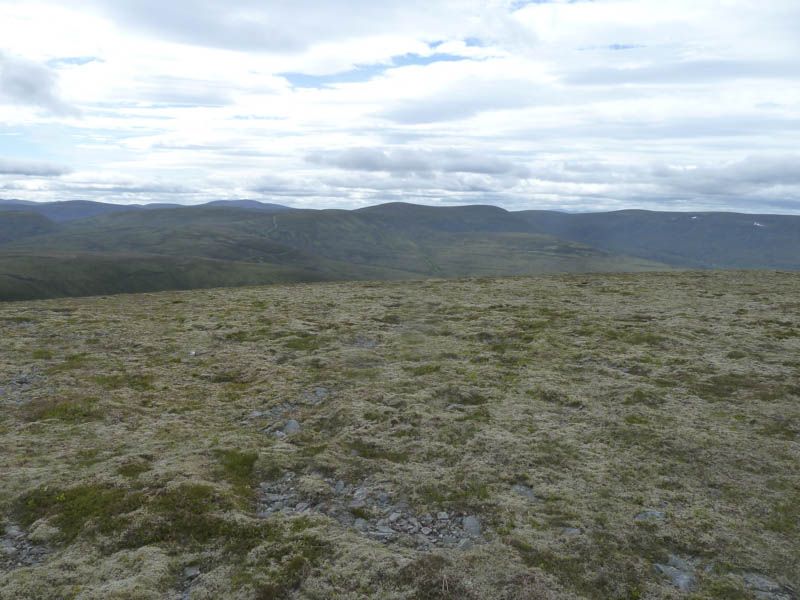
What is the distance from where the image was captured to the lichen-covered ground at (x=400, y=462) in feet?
30.9

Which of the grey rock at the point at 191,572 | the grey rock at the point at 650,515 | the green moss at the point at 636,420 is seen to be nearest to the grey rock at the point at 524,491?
the grey rock at the point at 650,515

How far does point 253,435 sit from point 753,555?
13.1m

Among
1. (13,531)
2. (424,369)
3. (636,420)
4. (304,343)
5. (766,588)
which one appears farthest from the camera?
(304,343)

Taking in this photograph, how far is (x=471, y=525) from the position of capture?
10945 mm

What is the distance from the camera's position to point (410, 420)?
53.4 feet

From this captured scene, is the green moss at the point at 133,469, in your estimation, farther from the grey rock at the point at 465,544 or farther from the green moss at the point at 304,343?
the green moss at the point at 304,343

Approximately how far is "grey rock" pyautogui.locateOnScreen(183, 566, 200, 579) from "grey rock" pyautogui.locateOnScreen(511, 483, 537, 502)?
7515 mm

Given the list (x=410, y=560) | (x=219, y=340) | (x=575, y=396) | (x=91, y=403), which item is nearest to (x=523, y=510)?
(x=410, y=560)

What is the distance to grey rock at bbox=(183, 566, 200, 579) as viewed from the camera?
9359mm

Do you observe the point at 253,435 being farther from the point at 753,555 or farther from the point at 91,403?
the point at 753,555

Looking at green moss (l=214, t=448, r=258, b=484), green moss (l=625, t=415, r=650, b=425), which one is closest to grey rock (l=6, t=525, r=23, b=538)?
green moss (l=214, t=448, r=258, b=484)

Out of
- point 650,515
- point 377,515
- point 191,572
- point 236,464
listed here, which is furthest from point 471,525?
point 236,464

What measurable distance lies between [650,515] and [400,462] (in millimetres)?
6363

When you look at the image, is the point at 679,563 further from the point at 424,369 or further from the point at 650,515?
the point at 424,369
